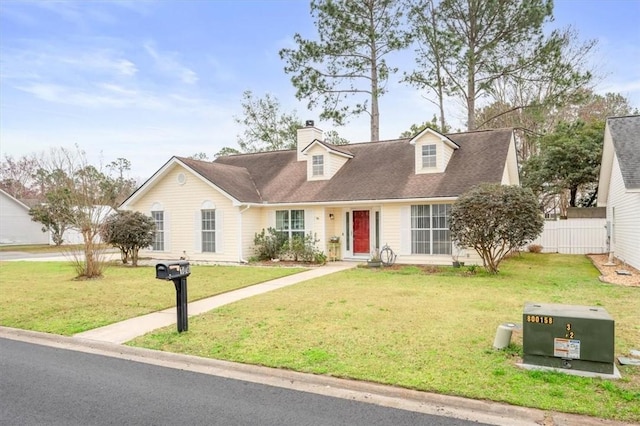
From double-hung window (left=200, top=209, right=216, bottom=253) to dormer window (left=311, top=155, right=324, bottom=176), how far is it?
15.6 ft

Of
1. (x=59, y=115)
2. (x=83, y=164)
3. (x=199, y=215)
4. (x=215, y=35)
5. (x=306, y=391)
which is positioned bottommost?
(x=306, y=391)

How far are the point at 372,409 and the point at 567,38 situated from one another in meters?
26.3

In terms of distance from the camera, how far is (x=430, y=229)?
15.5 m

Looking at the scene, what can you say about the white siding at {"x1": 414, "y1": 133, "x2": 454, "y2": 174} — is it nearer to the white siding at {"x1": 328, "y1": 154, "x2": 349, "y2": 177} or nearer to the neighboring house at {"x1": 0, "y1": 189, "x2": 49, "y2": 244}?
the white siding at {"x1": 328, "y1": 154, "x2": 349, "y2": 177}

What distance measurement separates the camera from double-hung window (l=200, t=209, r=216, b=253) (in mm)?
17984

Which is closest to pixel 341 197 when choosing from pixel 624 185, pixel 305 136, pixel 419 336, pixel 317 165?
pixel 317 165

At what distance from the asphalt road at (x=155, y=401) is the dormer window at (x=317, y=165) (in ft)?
46.3

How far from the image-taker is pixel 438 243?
50.4ft

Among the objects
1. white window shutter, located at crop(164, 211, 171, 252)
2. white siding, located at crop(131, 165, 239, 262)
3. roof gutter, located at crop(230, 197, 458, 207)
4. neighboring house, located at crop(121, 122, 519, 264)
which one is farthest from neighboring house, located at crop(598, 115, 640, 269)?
white window shutter, located at crop(164, 211, 171, 252)

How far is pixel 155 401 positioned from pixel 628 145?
1528cm

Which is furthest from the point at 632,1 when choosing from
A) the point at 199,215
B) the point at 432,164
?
the point at 199,215

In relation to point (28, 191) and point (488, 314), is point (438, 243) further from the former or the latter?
point (28, 191)

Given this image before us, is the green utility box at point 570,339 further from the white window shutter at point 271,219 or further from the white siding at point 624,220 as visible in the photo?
the white window shutter at point 271,219

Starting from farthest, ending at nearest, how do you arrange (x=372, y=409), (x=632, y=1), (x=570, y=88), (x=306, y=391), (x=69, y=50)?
(x=570, y=88), (x=69, y=50), (x=632, y=1), (x=306, y=391), (x=372, y=409)
